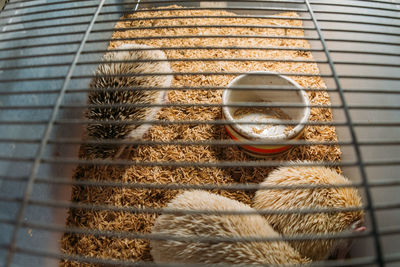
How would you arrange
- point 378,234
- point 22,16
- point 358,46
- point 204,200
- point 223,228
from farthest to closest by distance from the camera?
point 358,46, point 22,16, point 204,200, point 223,228, point 378,234

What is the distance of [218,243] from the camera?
4.74 feet

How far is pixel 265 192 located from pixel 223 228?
19.7 inches

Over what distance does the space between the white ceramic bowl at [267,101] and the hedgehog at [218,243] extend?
677 millimetres

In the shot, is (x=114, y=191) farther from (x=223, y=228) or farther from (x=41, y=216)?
(x=223, y=228)

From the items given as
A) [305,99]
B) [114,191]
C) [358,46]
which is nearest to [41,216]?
[114,191]

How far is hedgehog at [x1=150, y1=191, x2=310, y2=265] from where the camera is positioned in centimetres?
141

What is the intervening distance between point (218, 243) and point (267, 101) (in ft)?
5.32

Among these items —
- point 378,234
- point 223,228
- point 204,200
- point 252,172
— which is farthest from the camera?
point 252,172

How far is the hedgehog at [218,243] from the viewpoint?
1.41 m

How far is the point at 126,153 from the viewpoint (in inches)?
90.7

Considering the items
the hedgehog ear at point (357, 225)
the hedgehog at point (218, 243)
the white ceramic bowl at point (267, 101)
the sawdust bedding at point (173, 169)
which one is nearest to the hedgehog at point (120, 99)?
the sawdust bedding at point (173, 169)

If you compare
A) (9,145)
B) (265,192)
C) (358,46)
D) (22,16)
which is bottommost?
(265,192)

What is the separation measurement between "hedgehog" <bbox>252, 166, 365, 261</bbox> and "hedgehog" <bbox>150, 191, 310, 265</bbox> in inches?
4.6

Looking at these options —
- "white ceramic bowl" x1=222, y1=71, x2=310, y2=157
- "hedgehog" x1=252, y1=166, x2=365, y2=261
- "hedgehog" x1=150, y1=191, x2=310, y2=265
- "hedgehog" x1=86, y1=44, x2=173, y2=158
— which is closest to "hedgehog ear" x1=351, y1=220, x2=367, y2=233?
"hedgehog" x1=252, y1=166, x2=365, y2=261
